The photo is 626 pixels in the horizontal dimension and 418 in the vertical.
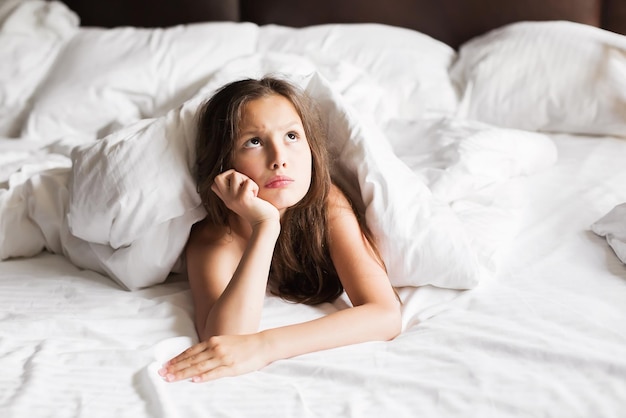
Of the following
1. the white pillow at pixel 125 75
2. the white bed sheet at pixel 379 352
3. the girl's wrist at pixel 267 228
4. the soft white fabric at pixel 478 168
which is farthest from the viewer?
the white pillow at pixel 125 75

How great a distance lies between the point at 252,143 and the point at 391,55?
0.99 m

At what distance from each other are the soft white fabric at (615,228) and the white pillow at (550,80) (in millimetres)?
586

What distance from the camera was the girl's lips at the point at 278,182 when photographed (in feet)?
3.92

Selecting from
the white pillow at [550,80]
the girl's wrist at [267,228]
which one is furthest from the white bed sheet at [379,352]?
the white pillow at [550,80]

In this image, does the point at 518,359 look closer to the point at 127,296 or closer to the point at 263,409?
the point at 263,409

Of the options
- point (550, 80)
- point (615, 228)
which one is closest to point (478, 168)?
point (615, 228)

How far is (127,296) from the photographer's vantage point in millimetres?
1297

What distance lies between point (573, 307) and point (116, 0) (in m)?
1.86

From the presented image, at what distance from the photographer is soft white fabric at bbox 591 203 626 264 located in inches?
51.1

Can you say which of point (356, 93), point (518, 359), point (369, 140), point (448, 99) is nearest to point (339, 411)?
point (518, 359)

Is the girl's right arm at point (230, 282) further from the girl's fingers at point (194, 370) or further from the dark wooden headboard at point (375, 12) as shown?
the dark wooden headboard at point (375, 12)

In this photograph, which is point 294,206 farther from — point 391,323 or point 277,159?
point 391,323

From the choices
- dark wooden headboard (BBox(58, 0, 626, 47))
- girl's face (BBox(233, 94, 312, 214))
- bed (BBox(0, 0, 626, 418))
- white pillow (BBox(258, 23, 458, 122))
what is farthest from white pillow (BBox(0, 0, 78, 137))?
girl's face (BBox(233, 94, 312, 214))

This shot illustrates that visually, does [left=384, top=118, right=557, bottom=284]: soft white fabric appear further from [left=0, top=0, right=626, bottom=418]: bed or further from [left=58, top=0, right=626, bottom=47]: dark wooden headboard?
[left=58, top=0, right=626, bottom=47]: dark wooden headboard
